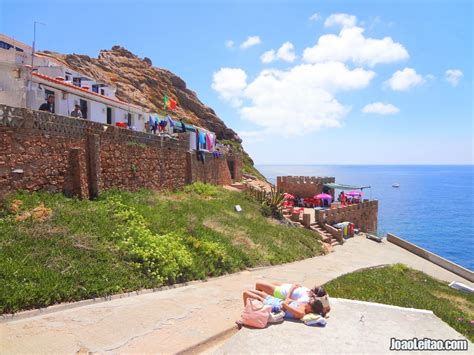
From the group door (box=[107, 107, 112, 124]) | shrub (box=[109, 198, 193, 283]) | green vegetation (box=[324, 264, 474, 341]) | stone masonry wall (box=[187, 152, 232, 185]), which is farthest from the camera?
stone masonry wall (box=[187, 152, 232, 185])

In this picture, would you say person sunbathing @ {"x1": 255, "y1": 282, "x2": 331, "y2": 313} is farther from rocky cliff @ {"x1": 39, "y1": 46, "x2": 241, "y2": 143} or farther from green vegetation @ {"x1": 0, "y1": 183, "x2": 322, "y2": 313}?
rocky cliff @ {"x1": 39, "y1": 46, "x2": 241, "y2": 143}

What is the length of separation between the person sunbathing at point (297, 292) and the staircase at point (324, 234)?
1589cm

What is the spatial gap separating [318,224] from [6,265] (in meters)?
21.0

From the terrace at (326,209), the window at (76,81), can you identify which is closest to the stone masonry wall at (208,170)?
the terrace at (326,209)

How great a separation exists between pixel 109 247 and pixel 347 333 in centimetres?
580

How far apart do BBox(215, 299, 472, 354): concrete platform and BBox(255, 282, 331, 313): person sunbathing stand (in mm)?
379

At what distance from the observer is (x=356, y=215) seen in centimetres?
3031

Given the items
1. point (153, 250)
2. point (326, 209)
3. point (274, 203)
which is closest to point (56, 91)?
point (153, 250)

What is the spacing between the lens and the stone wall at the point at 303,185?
34188 mm

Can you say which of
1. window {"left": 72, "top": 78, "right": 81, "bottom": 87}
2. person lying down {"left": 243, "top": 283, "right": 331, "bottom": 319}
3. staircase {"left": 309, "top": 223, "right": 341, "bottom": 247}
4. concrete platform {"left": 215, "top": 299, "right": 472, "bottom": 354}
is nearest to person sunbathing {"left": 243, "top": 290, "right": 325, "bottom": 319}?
person lying down {"left": 243, "top": 283, "right": 331, "bottom": 319}

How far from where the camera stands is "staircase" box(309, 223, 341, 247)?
22652mm

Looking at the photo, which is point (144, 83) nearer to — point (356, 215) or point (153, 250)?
point (356, 215)

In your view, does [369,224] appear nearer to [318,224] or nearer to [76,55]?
[318,224]

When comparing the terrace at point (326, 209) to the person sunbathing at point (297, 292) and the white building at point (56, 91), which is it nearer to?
the white building at point (56, 91)
